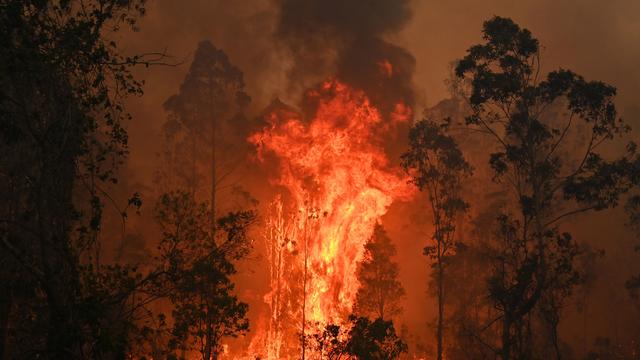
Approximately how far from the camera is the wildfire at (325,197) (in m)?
38.3

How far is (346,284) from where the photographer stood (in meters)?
38.5

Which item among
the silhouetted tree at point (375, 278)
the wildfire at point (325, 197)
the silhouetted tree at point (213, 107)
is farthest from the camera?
the silhouetted tree at point (213, 107)

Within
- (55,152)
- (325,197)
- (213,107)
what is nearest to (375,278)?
(325,197)

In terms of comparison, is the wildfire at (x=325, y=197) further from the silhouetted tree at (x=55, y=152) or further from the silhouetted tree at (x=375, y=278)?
the silhouetted tree at (x=55, y=152)

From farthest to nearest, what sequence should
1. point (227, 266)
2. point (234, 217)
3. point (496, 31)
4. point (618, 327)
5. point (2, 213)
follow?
point (618, 327)
point (496, 31)
point (227, 266)
point (234, 217)
point (2, 213)

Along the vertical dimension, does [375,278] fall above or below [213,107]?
below

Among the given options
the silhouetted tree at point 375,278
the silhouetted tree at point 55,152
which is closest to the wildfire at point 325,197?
the silhouetted tree at point 375,278

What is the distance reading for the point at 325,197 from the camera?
39.5 m

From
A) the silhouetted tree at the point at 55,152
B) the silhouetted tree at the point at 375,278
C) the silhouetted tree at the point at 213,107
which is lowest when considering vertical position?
the silhouetted tree at the point at 55,152

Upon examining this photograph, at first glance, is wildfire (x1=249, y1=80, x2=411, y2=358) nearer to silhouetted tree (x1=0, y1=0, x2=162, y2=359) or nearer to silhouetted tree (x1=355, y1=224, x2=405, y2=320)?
silhouetted tree (x1=355, y1=224, x2=405, y2=320)

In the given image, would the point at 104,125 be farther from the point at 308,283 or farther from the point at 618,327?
the point at 618,327

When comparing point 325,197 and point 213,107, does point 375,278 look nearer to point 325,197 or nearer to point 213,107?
point 325,197

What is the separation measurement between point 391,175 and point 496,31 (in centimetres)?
1590

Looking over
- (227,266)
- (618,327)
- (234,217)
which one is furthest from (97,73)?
(618,327)
